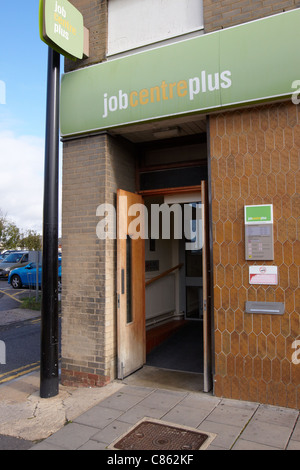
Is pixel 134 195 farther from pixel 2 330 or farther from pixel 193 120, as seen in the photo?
pixel 2 330

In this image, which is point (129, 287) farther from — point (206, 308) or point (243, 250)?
point (243, 250)

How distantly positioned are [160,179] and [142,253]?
1238mm

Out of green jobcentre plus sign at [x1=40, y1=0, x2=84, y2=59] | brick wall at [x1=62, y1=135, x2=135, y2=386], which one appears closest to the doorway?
brick wall at [x1=62, y1=135, x2=135, y2=386]

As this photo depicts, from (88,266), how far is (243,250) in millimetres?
2221

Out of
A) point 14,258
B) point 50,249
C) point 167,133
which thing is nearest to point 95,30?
point 167,133

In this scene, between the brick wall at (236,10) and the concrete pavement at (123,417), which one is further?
the brick wall at (236,10)

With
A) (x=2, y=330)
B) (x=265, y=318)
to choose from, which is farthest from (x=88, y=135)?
(x=2, y=330)

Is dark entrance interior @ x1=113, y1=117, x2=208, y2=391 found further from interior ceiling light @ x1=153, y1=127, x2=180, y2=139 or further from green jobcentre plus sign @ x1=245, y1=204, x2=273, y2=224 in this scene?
green jobcentre plus sign @ x1=245, y1=204, x2=273, y2=224

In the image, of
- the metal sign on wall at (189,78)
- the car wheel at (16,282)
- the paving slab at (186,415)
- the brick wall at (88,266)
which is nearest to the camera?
the paving slab at (186,415)

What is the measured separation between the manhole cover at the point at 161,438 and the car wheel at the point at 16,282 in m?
15.5

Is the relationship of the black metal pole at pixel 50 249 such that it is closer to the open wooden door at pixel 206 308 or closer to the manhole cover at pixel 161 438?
the manhole cover at pixel 161 438

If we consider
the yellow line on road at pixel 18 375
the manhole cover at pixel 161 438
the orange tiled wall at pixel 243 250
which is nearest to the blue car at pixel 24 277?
the yellow line on road at pixel 18 375

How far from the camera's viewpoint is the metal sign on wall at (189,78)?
→ 426 centimetres

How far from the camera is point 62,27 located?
16.6ft
